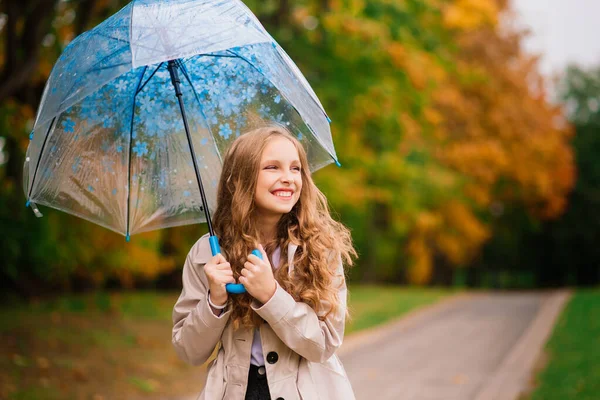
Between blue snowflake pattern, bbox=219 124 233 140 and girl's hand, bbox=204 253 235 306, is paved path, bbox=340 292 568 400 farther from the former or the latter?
girl's hand, bbox=204 253 235 306

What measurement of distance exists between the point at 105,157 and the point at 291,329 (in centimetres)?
137

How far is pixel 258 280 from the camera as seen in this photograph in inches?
93.7

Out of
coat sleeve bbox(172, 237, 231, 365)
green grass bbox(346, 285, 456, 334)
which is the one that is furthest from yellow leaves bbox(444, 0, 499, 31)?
coat sleeve bbox(172, 237, 231, 365)

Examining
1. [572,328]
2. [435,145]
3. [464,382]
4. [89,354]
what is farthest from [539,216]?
[89,354]

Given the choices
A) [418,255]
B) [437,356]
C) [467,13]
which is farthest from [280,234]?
[418,255]

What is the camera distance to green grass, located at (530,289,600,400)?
7.01 metres

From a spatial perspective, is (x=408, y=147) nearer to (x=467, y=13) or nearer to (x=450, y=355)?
(x=467, y=13)

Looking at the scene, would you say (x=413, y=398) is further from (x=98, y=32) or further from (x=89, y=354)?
(x=98, y=32)

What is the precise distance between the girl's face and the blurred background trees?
192 inches

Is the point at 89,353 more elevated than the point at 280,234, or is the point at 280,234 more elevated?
the point at 280,234

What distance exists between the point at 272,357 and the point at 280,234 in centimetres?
50

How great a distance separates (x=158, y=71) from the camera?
3.16 metres

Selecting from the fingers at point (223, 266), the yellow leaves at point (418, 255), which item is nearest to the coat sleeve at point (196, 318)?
the fingers at point (223, 266)

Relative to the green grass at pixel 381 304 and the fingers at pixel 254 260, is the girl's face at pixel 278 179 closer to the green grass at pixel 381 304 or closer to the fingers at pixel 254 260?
the fingers at pixel 254 260
